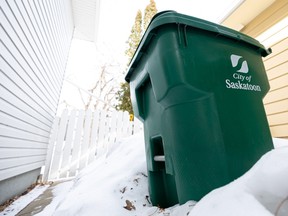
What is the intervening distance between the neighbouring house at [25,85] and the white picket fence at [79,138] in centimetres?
25

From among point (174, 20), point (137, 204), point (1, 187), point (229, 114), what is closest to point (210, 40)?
point (174, 20)

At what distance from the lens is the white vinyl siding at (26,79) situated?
2145mm

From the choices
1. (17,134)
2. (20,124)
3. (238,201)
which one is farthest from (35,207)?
(238,201)

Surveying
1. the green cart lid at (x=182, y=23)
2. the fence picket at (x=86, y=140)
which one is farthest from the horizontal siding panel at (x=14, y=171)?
the green cart lid at (x=182, y=23)

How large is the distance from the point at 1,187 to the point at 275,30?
433 cm

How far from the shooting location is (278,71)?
8.07 ft

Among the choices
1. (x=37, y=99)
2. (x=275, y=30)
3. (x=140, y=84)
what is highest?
(x=275, y=30)

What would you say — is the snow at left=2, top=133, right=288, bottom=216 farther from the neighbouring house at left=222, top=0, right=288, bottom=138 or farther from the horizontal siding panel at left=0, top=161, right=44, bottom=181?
the neighbouring house at left=222, top=0, right=288, bottom=138

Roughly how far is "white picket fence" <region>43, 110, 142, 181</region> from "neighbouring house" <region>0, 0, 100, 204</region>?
0.25 m

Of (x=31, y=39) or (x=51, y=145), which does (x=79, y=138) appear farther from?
(x=31, y=39)

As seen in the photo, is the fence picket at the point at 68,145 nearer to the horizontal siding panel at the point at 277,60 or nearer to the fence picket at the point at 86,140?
the fence picket at the point at 86,140

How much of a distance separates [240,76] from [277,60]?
206cm

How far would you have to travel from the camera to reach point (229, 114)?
0.89 metres

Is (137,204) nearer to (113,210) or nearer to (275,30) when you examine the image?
(113,210)
